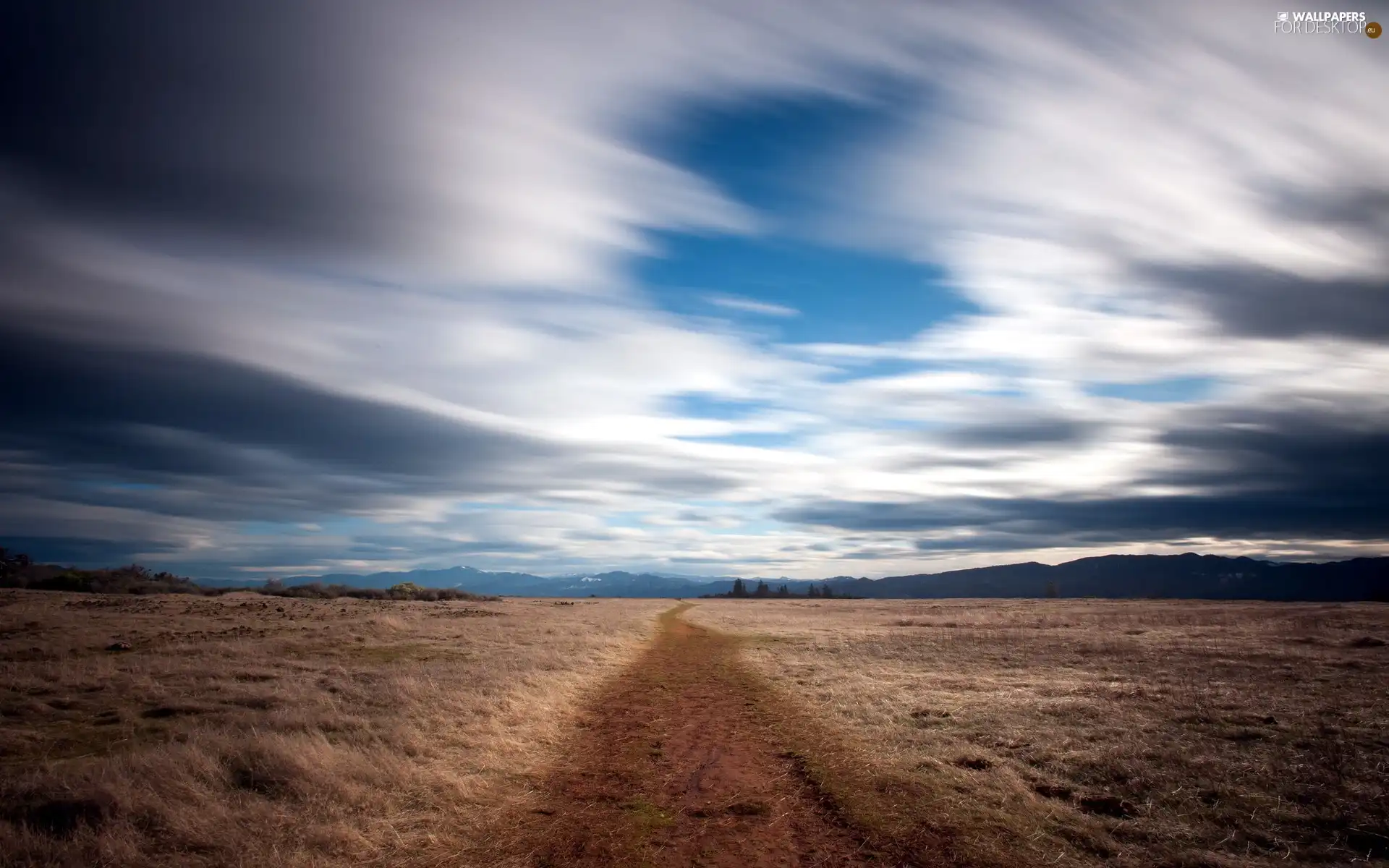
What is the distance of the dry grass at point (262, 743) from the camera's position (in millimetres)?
8352

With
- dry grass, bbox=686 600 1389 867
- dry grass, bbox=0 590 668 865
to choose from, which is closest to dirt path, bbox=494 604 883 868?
dry grass, bbox=0 590 668 865

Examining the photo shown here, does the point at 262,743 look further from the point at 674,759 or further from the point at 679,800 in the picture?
the point at 674,759

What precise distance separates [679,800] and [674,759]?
7.86 feet

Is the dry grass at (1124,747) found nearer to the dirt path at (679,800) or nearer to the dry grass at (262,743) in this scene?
the dirt path at (679,800)

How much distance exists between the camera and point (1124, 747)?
41.6 ft

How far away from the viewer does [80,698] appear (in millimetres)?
15930

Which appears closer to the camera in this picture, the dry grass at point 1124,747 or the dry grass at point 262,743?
the dry grass at point 262,743

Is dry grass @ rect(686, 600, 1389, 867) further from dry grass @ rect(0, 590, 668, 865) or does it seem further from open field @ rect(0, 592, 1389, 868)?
dry grass @ rect(0, 590, 668, 865)

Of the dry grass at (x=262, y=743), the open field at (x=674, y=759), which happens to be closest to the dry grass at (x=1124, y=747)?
the open field at (x=674, y=759)

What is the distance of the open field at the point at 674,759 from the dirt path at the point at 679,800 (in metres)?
0.07

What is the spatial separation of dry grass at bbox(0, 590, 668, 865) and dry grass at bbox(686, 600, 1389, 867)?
645cm

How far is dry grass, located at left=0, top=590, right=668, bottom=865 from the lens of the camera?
8352 mm

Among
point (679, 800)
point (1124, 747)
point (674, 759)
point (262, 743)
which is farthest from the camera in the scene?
point (674, 759)

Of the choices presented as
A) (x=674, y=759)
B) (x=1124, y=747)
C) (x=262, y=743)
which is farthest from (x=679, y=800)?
(x=1124, y=747)
